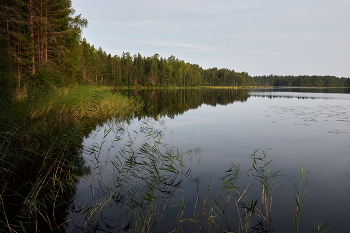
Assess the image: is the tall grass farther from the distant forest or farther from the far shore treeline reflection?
the distant forest

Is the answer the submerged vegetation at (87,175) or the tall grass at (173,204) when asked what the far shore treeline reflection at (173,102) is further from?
the tall grass at (173,204)

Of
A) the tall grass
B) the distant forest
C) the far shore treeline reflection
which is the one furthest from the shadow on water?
the far shore treeline reflection

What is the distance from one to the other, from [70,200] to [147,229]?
2.06m

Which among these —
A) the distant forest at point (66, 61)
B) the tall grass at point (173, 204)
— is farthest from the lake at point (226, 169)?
the distant forest at point (66, 61)

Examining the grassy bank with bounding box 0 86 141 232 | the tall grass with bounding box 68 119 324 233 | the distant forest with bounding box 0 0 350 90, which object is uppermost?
the distant forest with bounding box 0 0 350 90

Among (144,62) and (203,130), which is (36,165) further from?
(144,62)

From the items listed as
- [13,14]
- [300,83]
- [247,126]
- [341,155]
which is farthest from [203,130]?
[300,83]

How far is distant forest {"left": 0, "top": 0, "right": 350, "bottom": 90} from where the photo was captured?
17.0m

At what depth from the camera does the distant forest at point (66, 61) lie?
17.0 m

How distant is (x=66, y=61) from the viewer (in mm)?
23516

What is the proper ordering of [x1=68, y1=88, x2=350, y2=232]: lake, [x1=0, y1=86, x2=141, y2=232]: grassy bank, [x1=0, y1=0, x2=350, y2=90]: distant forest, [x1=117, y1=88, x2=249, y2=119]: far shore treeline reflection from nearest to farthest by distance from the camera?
[x1=0, y1=86, x2=141, y2=232]: grassy bank, [x1=68, y1=88, x2=350, y2=232]: lake, [x1=0, y1=0, x2=350, y2=90]: distant forest, [x1=117, y1=88, x2=249, y2=119]: far shore treeline reflection

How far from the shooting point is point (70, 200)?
200 inches

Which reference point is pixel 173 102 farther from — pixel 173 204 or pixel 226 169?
pixel 173 204

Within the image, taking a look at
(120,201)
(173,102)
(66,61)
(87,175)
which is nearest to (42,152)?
(87,175)
